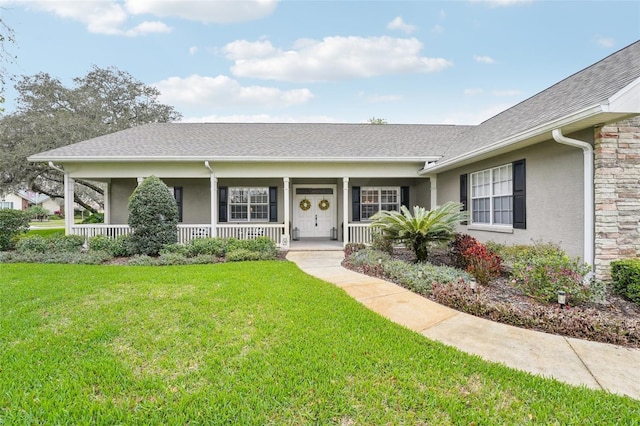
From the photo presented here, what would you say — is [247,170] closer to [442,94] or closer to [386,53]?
[386,53]

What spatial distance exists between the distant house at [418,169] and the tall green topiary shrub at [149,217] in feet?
4.38

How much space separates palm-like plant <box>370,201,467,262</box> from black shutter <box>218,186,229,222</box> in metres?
7.07

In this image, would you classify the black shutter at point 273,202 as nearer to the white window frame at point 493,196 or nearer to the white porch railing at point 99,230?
the white porch railing at point 99,230

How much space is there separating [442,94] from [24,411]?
55.5ft

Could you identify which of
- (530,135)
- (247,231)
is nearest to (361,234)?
(247,231)

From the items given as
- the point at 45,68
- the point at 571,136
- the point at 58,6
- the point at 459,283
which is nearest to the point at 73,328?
the point at 459,283

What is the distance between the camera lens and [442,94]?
598 inches

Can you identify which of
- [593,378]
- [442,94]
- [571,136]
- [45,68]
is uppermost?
[45,68]

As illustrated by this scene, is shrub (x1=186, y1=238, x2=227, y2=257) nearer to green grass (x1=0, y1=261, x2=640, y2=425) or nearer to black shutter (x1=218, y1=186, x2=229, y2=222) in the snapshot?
black shutter (x1=218, y1=186, x2=229, y2=222)

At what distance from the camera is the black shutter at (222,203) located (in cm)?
1204

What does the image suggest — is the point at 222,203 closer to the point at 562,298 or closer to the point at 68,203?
the point at 68,203

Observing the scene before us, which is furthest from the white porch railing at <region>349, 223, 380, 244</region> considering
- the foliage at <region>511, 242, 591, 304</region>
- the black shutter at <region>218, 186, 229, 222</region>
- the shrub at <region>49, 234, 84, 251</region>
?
the shrub at <region>49, 234, 84, 251</region>

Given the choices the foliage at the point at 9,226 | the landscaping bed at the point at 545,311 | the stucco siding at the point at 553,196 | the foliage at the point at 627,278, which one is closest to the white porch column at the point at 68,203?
the foliage at the point at 9,226

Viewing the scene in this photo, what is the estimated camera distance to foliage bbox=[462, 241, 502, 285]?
5492 millimetres
